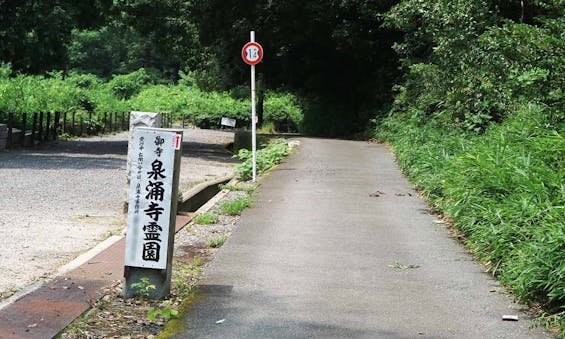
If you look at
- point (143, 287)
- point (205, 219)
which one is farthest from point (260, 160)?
point (143, 287)

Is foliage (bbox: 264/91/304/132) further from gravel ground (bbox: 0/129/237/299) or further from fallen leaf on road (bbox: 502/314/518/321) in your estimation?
fallen leaf on road (bbox: 502/314/518/321)

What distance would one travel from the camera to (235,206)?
10.6 m

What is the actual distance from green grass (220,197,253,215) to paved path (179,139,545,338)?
0.49ft

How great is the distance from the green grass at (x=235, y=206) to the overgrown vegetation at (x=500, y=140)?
2.69 metres

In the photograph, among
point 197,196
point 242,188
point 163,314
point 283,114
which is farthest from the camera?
point 283,114

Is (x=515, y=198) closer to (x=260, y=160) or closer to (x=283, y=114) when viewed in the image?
(x=260, y=160)

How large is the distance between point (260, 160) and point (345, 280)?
1031 cm

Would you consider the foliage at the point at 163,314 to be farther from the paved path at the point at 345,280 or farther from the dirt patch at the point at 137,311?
the paved path at the point at 345,280

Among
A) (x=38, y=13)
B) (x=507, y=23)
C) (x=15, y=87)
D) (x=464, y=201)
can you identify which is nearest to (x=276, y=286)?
(x=464, y=201)

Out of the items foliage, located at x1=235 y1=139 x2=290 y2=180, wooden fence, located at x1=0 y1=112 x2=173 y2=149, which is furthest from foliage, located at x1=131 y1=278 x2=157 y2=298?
wooden fence, located at x1=0 y1=112 x2=173 y2=149

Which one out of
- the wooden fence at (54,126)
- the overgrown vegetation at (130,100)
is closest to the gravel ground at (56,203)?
the wooden fence at (54,126)

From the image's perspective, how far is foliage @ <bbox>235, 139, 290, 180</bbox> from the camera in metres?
15.0

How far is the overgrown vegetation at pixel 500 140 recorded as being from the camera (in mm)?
6504

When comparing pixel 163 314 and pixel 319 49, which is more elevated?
pixel 319 49
